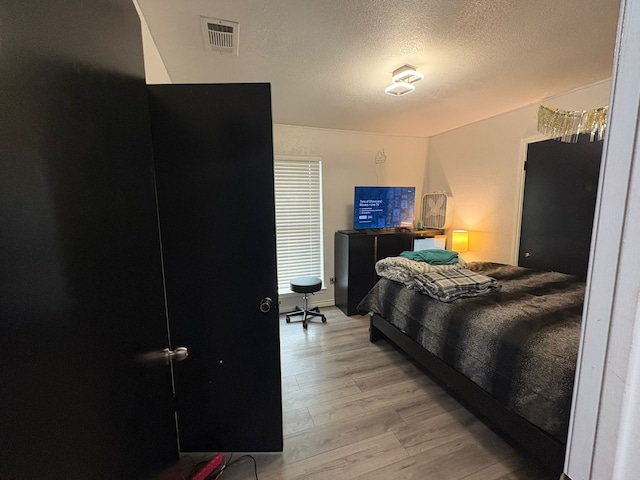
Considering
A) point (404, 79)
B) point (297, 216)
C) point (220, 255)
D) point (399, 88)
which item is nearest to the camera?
point (220, 255)

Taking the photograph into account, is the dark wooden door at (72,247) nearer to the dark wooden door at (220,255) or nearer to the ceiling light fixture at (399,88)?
the dark wooden door at (220,255)

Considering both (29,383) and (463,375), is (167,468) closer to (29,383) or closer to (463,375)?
(29,383)

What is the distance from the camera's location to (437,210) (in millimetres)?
4102

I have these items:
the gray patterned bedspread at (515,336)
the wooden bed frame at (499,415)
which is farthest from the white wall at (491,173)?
the wooden bed frame at (499,415)

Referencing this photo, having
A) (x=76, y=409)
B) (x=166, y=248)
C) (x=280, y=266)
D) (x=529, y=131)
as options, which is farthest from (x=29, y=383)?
(x=529, y=131)

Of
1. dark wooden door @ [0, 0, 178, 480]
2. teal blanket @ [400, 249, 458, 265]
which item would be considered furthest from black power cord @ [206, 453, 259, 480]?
teal blanket @ [400, 249, 458, 265]

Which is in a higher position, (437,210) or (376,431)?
(437,210)

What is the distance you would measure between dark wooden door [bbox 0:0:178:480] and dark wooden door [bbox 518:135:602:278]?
346 centimetres

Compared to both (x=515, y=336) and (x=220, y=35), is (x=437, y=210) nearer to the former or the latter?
(x=515, y=336)

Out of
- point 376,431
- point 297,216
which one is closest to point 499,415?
point 376,431

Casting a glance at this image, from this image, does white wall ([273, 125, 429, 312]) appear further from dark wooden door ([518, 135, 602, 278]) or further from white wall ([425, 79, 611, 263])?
dark wooden door ([518, 135, 602, 278])

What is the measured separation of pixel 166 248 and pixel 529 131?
363cm

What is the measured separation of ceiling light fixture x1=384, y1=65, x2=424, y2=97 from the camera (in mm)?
2086

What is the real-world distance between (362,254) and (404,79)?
207 cm
